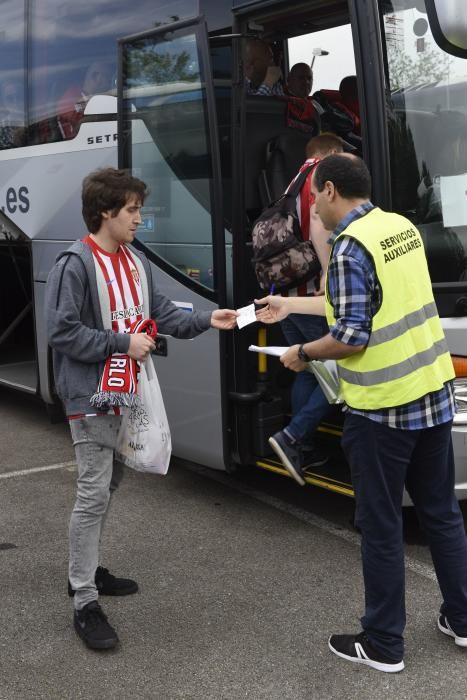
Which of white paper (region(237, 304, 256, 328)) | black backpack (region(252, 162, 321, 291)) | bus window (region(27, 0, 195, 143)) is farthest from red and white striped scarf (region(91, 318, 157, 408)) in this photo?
bus window (region(27, 0, 195, 143))

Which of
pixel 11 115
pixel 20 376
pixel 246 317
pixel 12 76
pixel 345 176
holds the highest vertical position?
pixel 12 76

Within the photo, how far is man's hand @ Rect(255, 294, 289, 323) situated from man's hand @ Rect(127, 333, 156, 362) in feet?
1.57

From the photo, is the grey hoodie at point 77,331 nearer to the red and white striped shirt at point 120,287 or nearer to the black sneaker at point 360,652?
the red and white striped shirt at point 120,287

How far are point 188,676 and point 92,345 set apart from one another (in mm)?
1273

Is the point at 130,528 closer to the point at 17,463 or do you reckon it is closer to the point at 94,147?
the point at 17,463

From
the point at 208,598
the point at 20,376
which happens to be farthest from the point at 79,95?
the point at 208,598

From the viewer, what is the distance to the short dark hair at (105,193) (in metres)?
3.62

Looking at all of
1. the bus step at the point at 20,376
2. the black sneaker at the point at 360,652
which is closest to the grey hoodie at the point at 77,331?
the black sneaker at the point at 360,652

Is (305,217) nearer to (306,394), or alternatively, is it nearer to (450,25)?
(306,394)

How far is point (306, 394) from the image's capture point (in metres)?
4.88

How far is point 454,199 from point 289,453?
58.4 inches

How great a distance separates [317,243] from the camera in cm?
452

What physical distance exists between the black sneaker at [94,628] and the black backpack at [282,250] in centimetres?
180

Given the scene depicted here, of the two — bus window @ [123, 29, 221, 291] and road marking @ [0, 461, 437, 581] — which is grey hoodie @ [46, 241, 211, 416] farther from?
road marking @ [0, 461, 437, 581]
